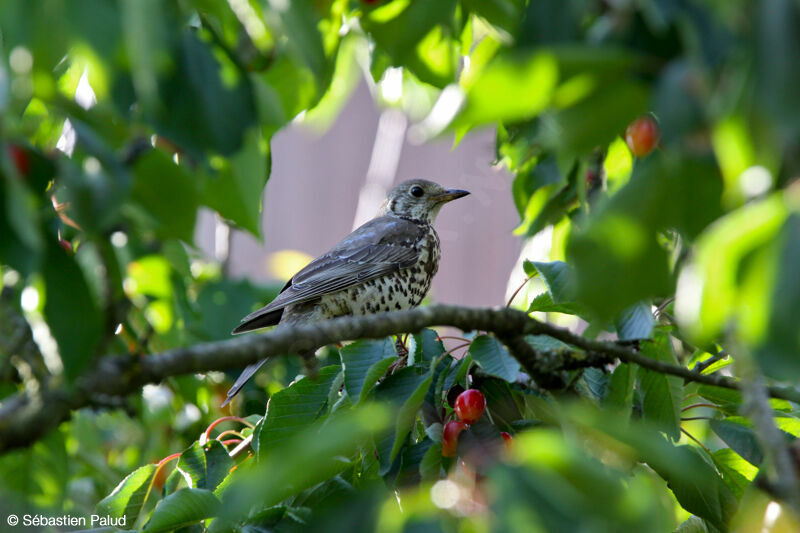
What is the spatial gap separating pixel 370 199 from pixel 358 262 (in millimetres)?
3596

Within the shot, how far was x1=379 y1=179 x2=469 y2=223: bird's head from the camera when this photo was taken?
4332 millimetres

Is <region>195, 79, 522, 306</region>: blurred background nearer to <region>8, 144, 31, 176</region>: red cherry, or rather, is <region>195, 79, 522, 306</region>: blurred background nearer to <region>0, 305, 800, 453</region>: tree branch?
<region>0, 305, 800, 453</region>: tree branch

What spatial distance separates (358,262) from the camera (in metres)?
3.74

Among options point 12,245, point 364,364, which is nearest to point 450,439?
point 364,364

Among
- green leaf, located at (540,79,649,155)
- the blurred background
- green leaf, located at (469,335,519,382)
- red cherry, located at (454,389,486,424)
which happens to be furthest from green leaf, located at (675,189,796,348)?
the blurred background

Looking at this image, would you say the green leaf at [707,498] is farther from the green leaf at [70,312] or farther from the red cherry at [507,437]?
the green leaf at [70,312]

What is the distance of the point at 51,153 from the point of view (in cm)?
98

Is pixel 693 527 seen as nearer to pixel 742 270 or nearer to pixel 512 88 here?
pixel 742 270

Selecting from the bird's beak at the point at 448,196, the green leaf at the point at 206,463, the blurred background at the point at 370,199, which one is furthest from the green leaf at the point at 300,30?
the blurred background at the point at 370,199

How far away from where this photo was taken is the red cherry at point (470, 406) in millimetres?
1566

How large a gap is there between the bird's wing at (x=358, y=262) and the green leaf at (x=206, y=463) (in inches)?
56.5

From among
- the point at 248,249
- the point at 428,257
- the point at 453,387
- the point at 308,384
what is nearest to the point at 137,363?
the point at 308,384

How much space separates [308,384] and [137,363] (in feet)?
2.83

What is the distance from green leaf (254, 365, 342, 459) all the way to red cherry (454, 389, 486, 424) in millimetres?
321
